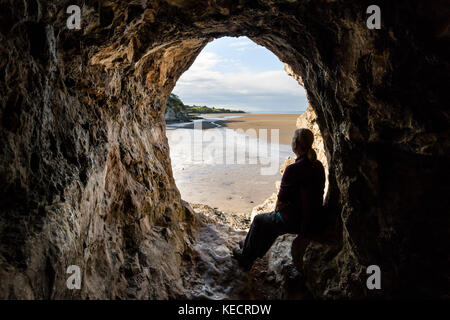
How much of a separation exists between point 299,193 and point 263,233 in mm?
945

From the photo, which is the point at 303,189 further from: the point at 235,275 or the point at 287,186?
the point at 235,275

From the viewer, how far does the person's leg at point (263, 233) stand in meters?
3.67

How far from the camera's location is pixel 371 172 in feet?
7.68

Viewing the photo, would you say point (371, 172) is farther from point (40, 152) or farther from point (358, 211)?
point (40, 152)

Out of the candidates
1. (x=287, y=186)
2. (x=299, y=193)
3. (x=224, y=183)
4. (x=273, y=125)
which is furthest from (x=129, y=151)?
(x=273, y=125)

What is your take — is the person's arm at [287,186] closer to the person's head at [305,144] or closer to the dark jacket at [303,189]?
the dark jacket at [303,189]

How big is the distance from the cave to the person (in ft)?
1.16

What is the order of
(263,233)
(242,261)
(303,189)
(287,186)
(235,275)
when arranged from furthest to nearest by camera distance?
(242,261) → (235,275) → (263,233) → (287,186) → (303,189)

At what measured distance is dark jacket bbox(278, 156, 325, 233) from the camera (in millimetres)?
3209

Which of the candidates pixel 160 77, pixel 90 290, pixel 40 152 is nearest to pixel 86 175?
pixel 40 152

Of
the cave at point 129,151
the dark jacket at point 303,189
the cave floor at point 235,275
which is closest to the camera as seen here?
the cave at point 129,151

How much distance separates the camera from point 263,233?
382 cm

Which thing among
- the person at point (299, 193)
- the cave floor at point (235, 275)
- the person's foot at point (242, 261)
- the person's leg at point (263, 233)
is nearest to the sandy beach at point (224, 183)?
the cave floor at point (235, 275)
